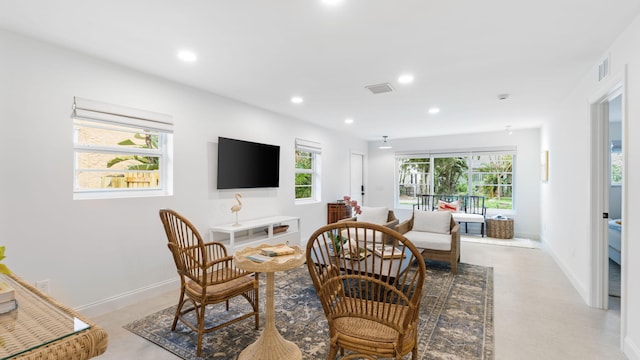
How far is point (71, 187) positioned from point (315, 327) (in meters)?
2.44

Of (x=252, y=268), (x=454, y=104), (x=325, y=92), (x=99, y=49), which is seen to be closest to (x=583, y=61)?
(x=454, y=104)

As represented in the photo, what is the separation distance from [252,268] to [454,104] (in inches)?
151

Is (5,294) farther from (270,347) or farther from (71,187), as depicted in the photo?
(71,187)

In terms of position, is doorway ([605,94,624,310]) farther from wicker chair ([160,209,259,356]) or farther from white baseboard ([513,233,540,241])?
wicker chair ([160,209,259,356])

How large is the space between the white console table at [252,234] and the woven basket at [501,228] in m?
4.30

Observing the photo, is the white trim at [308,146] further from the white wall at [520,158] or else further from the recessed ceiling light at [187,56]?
the white wall at [520,158]

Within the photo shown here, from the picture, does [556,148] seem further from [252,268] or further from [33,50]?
[33,50]

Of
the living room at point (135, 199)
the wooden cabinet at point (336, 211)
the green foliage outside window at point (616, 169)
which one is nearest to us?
the living room at point (135, 199)

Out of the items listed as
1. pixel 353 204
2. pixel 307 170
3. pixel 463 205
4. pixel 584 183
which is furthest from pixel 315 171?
pixel 584 183

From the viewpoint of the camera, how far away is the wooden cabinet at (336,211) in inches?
246

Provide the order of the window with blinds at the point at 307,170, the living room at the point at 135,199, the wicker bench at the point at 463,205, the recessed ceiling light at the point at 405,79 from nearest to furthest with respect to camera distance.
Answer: the living room at the point at 135,199 < the recessed ceiling light at the point at 405,79 < the window with blinds at the point at 307,170 < the wicker bench at the point at 463,205

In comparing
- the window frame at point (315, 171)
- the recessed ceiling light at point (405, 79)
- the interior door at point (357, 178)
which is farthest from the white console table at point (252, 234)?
the interior door at point (357, 178)

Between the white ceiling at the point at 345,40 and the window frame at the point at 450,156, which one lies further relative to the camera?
the window frame at the point at 450,156

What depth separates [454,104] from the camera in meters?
4.43
